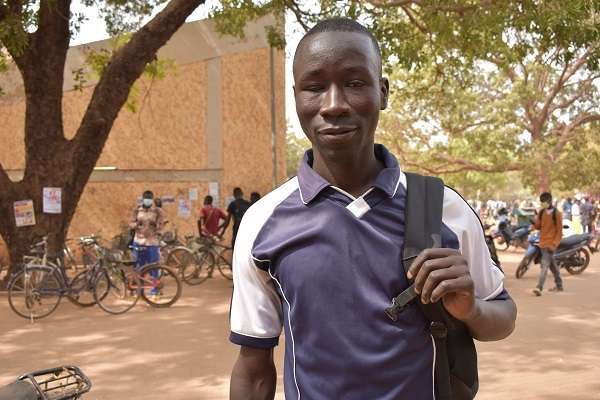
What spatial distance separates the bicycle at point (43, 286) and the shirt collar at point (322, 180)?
7.72m

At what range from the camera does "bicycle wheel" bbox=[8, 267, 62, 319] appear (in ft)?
27.6

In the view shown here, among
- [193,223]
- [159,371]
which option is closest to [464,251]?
[159,371]

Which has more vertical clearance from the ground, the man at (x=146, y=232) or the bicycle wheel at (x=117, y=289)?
the man at (x=146, y=232)

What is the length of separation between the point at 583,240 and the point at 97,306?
8784 mm

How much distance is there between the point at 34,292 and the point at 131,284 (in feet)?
4.23

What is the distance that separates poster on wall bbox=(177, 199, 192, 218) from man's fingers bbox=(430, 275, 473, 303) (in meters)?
15.0

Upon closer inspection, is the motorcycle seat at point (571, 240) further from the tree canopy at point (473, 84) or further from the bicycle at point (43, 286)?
the bicycle at point (43, 286)

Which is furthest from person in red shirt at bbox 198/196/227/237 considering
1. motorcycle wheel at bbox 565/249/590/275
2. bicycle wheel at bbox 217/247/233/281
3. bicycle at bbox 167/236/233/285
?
motorcycle wheel at bbox 565/249/590/275

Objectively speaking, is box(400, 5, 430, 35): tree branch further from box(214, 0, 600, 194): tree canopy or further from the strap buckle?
the strap buckle

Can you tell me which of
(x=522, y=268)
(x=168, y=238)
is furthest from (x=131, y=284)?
(x=522, y=268)

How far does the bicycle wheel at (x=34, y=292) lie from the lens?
841 cm

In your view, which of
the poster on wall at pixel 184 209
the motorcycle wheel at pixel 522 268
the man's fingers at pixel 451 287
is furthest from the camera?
the poster on wall at pixel 184 209

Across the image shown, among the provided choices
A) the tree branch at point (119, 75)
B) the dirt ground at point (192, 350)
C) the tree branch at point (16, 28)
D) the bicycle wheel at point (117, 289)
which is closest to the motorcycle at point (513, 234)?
the dirt ground at point (192, 350)

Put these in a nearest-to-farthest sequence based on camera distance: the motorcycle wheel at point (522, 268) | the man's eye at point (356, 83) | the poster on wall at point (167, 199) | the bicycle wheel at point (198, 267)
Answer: the man's eye at point (356, 83) < the motorcycle wheel at point (522, 268) < the bicycle wheel at point (198, 267) < the poster on wall at point (167, 199)
